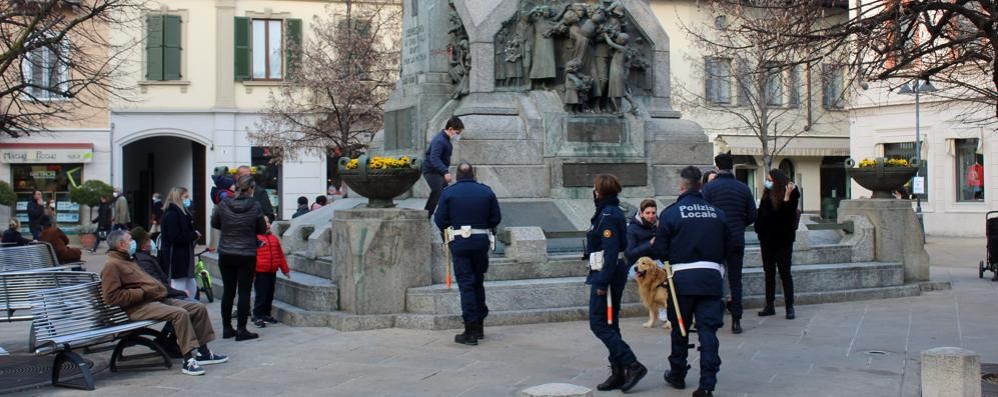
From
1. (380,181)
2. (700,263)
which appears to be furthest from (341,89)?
(700,263)

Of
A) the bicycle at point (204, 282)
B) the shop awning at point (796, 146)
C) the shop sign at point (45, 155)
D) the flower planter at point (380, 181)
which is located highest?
the shop awning at point (796, 146)

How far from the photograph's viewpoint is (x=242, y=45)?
37.5 metres

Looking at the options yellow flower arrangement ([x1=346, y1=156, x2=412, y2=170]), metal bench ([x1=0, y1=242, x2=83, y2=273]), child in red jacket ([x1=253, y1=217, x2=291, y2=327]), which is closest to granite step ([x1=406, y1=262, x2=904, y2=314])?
yellow flower arrangement ([x1=346, y1=156, x2=412, y2=170])

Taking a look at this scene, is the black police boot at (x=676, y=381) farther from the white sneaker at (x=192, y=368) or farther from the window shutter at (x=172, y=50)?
the window shutter at (x=172, y=50)

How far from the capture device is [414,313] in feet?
39.5

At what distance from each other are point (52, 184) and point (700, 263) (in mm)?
31423

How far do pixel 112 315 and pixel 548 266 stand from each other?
5076 mm

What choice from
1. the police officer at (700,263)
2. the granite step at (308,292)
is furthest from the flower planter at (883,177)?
the police officer at (700,263)

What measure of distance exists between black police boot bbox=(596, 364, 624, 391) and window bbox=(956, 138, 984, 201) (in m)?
29.3

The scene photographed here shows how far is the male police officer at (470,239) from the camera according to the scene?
10820 millimetres

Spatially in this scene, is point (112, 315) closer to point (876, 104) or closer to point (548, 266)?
point (548, 266)

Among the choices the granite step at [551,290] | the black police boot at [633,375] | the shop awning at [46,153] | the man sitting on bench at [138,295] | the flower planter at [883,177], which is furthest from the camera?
the shop awning at [46,153]

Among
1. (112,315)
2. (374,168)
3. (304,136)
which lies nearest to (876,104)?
(304,136)

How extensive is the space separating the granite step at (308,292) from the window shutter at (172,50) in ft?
80.0
